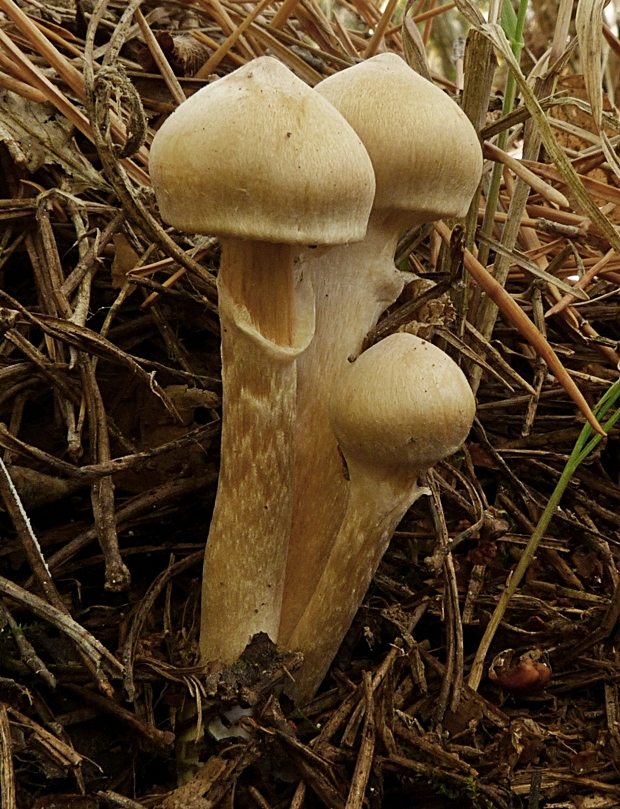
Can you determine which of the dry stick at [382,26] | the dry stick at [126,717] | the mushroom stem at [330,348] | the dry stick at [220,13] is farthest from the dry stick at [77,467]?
the dry stick at [382,26]

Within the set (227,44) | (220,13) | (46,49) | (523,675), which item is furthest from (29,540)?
(220,13)

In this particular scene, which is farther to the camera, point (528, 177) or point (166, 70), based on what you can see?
point (166, 70)

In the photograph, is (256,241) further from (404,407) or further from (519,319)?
(519,319)

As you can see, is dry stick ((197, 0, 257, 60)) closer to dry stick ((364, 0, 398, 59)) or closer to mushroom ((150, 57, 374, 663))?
dry stick ((364, 0, 398, 59))

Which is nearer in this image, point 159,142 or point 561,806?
point 159,142

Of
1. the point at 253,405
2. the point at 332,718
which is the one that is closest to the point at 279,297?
the point at 253,405

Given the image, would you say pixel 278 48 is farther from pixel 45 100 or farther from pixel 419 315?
pixel 419 315
